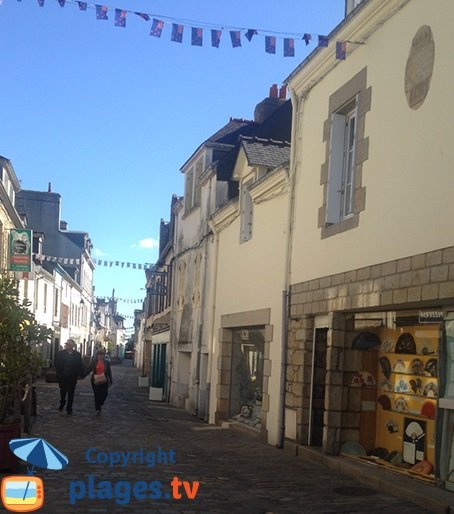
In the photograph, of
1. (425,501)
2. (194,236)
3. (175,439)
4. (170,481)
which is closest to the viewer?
(425,501)

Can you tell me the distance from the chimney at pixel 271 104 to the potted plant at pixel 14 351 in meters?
12.3

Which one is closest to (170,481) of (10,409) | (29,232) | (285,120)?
(10,409)

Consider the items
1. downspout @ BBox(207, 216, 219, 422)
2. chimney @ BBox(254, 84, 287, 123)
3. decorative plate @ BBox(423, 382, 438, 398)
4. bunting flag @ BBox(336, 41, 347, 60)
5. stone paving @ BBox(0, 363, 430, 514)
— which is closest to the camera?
stone paving @ BBox(0, 363, 430, 514)

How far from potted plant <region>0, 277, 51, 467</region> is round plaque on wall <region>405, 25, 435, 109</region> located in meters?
5.06

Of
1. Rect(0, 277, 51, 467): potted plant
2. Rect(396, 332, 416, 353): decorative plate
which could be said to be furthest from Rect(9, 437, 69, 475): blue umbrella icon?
Rect(396, 332, 416, 353): decorative plate

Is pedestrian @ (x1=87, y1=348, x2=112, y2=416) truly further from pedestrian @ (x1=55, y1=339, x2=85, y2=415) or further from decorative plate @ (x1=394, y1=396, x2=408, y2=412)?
decorative plate @ (x1=394, y1=396, x2=408, y2=412)

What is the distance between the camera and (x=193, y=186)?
2073 cm

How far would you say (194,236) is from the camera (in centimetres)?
1975

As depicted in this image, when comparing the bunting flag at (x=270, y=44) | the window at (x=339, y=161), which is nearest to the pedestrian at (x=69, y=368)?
the window at (x=339, y=161)

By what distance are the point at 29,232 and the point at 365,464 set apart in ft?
58.4

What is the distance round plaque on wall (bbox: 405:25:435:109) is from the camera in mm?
7391

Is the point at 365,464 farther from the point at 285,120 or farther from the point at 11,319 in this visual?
the point at 285,120

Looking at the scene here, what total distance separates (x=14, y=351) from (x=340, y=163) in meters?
4.88

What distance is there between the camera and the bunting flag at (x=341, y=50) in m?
8.94
